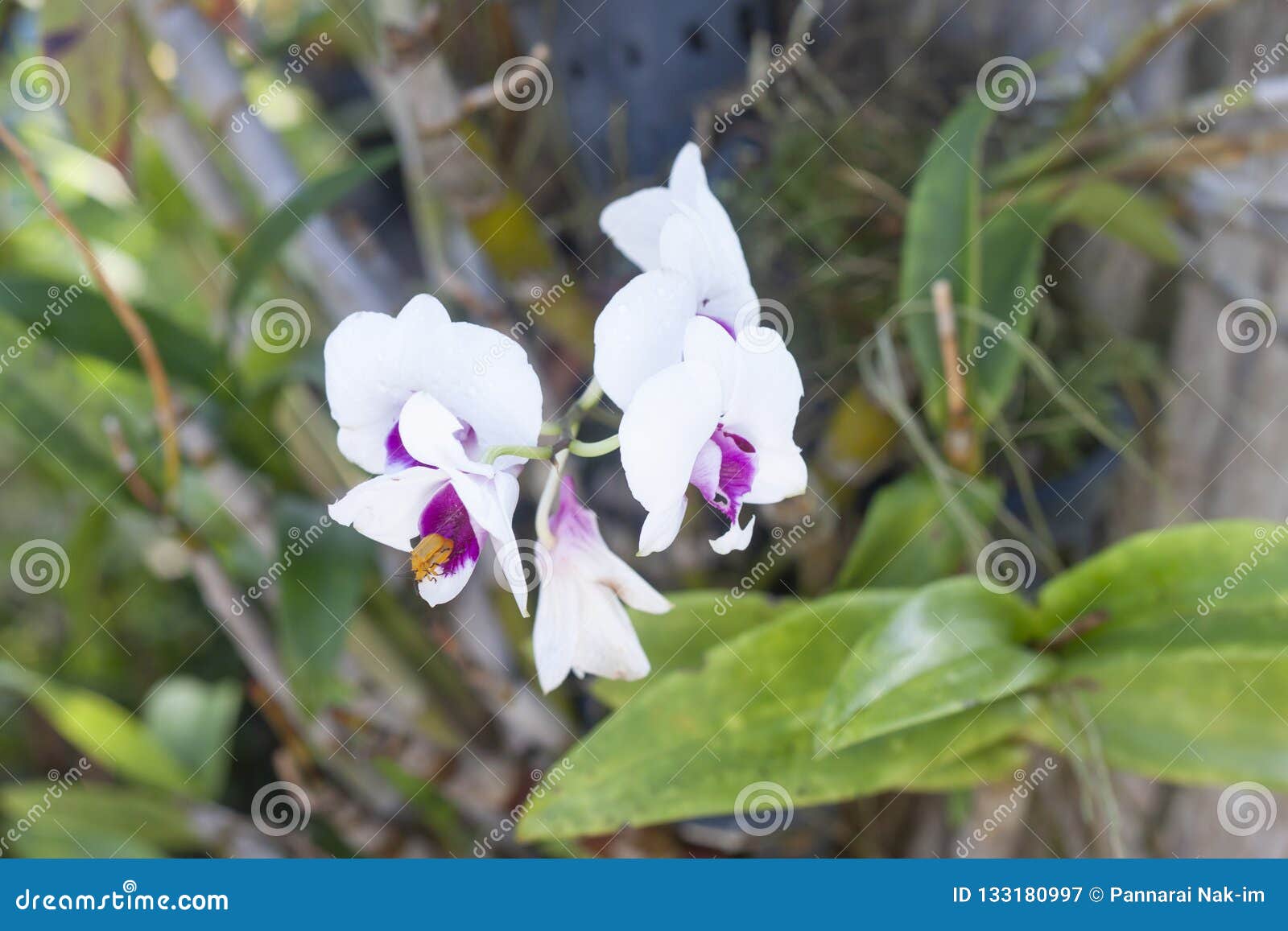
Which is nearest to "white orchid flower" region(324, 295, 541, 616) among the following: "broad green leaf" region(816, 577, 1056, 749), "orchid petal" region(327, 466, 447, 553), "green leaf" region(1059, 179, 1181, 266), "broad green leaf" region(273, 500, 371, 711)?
"orchid petal" region(327, 466, 447, 553)

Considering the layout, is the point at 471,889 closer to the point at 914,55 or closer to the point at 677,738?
the point at 677,738

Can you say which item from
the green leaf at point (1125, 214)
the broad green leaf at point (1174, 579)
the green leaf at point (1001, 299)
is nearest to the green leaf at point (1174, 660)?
the broad green leaf at point (1174, 579)

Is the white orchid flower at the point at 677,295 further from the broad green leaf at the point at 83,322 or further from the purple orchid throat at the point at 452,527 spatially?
the broad green leaf at the point at 83,322

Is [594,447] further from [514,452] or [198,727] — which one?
[198,727]

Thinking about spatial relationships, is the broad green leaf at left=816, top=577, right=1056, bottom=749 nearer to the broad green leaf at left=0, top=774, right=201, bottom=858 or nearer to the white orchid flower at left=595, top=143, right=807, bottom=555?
the white orchid flower at left=595, top=143, right=807, bottom=555

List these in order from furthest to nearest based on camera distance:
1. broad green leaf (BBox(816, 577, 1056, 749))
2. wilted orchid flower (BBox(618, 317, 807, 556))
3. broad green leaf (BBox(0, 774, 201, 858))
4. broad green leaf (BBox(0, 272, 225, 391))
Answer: broad green leaf (BBox(0, 774, 201, 858)) < broad green leaf (BBox(0, 272, 225, 391)) < broad green leaf (BBox(816, 577, 1056, 749)) < wilted orchid flower (BBox(618, 317, 807, 556))

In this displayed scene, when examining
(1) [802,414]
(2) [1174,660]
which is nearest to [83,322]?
(1) [802,414]

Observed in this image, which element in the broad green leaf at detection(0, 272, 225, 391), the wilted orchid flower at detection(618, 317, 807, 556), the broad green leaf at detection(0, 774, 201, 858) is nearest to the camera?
the wilted orchid flower at detection(618, 317, 807, 556)
